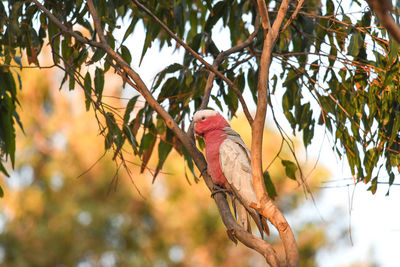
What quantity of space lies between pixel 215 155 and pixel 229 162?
8cm

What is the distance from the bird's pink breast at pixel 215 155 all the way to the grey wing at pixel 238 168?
0.07 feet

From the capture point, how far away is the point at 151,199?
8070 mm

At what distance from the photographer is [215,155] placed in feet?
6.38

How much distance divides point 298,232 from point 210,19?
522 centimetres

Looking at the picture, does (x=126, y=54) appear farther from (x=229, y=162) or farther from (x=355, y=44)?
(x=355, y=44)

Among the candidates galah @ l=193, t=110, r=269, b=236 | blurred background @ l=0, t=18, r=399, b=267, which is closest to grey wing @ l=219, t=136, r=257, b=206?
galah @ l=193, t=110, r=269, b=236

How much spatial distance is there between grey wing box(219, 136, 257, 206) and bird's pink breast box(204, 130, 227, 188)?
2cm

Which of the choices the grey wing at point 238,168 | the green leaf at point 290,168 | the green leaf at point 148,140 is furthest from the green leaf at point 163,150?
the green leaf at point 290,168

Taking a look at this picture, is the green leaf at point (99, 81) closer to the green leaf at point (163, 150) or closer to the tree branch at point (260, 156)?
the green leaf at point (163, 150)

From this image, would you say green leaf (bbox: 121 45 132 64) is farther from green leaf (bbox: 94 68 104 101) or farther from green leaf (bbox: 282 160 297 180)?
green leaf (bbox: 282 160 297 180)

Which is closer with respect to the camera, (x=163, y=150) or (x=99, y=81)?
(x=99, y=81)

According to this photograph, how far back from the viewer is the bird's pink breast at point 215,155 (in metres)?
1.87

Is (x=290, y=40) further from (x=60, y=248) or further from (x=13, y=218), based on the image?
(x=13, y=218)

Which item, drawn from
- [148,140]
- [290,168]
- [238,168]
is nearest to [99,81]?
[148,140]
